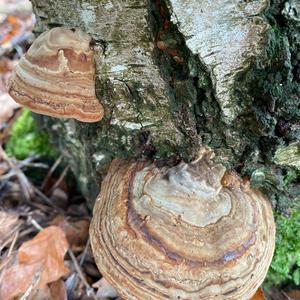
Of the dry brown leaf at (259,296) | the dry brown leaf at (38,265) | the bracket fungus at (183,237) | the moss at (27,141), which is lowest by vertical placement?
the dry brown leaf at (259,296)

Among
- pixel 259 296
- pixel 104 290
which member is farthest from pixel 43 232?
pixel 259 296

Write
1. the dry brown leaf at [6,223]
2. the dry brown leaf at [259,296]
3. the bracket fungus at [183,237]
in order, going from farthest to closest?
the dry brown leaf at [6,223] → the dry brown leaf at [259,296] → the bracket fungus at [183,237]

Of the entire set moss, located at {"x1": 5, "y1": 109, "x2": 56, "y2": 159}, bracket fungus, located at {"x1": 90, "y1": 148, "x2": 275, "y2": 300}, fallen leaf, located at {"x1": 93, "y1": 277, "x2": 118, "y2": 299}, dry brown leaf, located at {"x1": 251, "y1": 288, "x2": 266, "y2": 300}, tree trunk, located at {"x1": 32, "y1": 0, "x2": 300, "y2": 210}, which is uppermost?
tree trunk, located at {"x1": 32, "y1": 0, "x2": 300, "y2": 210}

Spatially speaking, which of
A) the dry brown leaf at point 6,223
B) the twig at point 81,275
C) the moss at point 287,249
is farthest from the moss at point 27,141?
the moss at point 287,249

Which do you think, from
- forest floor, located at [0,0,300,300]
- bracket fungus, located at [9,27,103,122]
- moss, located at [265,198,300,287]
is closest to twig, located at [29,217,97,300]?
forest floor, located at [0,0,300,300]

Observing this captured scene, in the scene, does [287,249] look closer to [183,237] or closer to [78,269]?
[183,237]

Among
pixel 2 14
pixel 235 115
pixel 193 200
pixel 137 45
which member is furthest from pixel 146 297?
pixel 2 14

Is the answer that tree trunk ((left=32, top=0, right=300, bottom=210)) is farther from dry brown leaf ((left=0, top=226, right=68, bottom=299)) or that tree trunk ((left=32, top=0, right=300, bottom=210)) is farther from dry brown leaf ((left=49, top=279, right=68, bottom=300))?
dry brown leaf ((left=49, top=279, right=68, bottom=300))

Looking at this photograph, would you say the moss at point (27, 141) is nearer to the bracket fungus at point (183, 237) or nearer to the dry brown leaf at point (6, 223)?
the dry brown leaf at point (6, 223)
